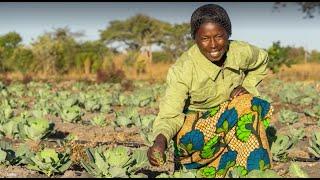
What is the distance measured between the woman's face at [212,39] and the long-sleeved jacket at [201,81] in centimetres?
12

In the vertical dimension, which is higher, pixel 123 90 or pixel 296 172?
pixel 296 172

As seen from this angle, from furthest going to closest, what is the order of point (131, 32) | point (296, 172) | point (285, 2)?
point (131, 32) → point (285, 2) → point (296, 172)

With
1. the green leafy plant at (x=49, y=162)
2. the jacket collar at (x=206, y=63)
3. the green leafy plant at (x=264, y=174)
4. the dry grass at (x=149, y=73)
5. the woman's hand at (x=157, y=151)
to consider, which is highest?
the jacket collar at (x=206, y=63)

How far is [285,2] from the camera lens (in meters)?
23.8

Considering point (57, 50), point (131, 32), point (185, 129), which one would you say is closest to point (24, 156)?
point (185, 129)

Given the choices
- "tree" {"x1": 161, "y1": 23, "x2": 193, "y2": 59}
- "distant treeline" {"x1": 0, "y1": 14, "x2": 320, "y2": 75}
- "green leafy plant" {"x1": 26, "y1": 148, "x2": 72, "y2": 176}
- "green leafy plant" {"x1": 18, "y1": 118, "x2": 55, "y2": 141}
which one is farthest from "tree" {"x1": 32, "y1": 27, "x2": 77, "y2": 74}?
"green leafy plant" {"x1": 26, "y1": 148, "x2": 72, "y2": 176}

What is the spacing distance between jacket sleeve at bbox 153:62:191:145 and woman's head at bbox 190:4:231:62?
0.74 ft

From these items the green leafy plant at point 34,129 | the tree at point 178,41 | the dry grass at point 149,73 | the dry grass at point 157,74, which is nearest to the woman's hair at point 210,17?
the green leafy plant at point 34,129

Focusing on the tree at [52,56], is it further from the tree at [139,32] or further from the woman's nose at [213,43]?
the woman's nose at [213,43]

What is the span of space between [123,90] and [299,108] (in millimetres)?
7103

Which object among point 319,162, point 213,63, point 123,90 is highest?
point 213,63

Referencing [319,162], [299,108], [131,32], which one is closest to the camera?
[319,162]

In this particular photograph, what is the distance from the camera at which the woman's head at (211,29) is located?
11.8 ft

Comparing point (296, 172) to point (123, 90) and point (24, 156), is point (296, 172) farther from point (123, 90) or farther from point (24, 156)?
point (123, 90)
